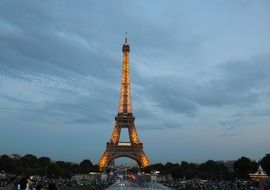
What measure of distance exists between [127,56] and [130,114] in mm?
14102

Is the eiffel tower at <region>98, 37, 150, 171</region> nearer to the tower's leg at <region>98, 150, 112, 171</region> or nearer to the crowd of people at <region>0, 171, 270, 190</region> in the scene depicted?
the tower's leg at <region>98, 150, 112, 171</region>

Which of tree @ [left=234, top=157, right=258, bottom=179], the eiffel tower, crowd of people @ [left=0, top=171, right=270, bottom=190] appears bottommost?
crowd of people @ [left=0, top=171, right=270, bottom=190]

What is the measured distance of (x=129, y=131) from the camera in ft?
371

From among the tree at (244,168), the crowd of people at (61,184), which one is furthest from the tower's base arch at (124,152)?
the crowd of people at (61,184)

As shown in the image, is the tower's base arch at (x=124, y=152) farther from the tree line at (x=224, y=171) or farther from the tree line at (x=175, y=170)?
the tree line at (x=224, y=171)

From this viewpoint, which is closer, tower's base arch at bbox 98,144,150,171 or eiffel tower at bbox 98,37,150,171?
eiffel tower at bbox 98,37,150,171

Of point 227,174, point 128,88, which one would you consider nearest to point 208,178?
point 227,174

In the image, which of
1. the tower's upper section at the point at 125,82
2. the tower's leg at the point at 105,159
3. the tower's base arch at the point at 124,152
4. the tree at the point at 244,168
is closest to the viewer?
the tree at the point at 244,168

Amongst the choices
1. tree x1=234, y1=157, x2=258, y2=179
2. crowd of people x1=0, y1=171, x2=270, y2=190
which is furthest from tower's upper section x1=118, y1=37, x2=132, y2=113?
crowd of people x1=0, y1=171, x2=270, y2=190

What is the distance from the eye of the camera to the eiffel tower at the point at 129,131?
106562 mm

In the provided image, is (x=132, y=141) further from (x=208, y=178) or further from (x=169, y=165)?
(x=169, y=165)

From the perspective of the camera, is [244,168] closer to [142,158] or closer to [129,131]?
[142,158]

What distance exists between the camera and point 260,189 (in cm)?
922

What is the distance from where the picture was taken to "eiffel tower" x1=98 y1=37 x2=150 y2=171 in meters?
107
